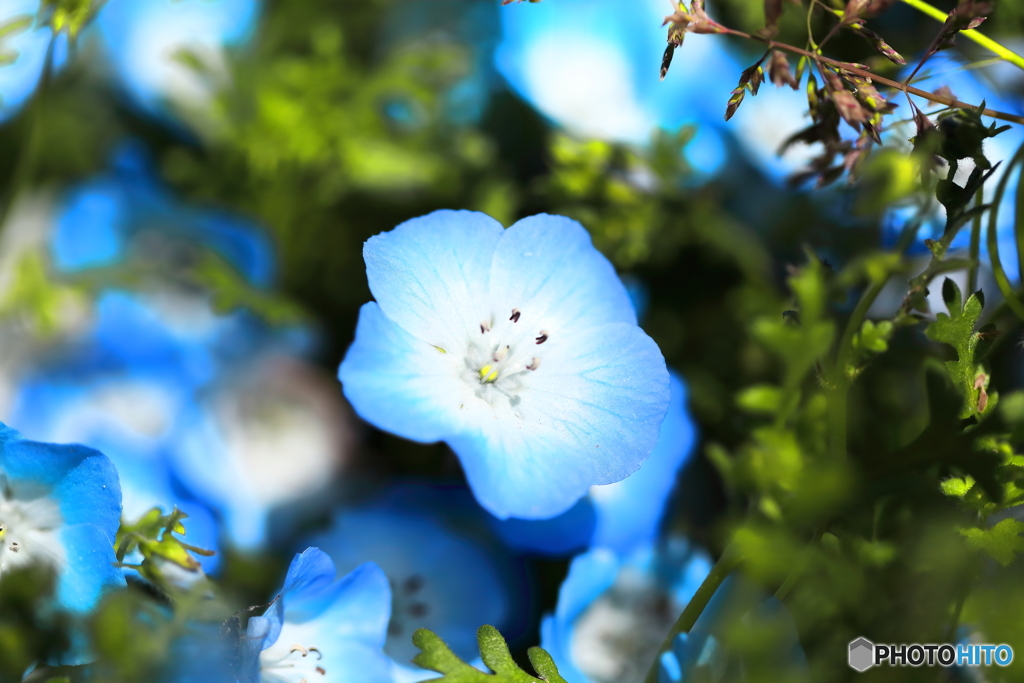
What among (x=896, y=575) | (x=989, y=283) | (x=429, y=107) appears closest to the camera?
(x=896, y=575)

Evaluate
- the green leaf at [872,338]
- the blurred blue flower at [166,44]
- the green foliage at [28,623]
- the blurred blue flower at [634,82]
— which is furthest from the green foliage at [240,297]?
the green leaf at [872,338]

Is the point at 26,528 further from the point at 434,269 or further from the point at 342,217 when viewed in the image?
the point at 342,217

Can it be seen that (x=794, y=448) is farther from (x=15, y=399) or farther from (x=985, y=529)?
(x=15, y=399)

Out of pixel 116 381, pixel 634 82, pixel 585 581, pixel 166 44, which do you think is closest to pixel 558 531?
pixel 585 581

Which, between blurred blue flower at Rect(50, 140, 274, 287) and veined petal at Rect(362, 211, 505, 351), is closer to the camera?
veined petal at Rect(362, 211, 505, 351)

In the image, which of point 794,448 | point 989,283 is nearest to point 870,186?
point 989,283

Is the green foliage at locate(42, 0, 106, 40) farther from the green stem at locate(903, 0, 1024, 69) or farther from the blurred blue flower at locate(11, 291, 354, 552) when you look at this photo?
the green stem at locate(903, 0, 1024, 69)

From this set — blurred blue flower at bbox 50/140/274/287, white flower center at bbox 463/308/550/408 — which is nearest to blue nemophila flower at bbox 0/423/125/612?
white flower center at bbox 463/308/550/408
